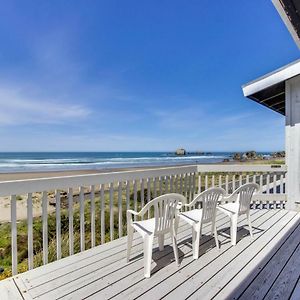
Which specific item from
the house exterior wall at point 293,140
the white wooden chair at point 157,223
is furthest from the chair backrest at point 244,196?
the house exterior wall at point 293,140

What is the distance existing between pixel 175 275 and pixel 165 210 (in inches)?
23.3

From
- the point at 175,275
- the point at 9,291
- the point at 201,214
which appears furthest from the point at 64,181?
the point at 201,214

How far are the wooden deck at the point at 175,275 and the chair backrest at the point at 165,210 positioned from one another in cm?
42

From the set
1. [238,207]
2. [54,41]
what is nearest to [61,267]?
[238,207]

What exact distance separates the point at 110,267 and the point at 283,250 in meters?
2.02

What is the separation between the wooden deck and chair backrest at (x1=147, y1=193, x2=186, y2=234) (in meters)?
0.42

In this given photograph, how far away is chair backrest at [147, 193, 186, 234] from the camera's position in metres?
2.42

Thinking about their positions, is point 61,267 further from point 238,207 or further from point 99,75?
point 99,75

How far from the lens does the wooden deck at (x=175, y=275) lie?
207 centimetres

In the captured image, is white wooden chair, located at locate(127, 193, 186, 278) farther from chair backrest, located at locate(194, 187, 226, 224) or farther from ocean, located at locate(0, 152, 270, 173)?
ocean, located at locate(0, 152, 270, 173)

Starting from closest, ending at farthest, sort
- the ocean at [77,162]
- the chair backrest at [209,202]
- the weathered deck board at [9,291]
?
the weathered deck board at [9,291] < the chair backrest at [209,202] < the ocean at [77,162]

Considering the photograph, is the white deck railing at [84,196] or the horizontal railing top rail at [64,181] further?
the white deck railing at [84,196]

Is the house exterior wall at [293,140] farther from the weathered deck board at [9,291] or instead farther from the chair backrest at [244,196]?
the weathered deck board at [9,291]

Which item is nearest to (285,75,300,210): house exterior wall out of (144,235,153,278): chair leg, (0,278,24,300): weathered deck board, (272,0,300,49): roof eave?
(272,0,300,49): roof eave
